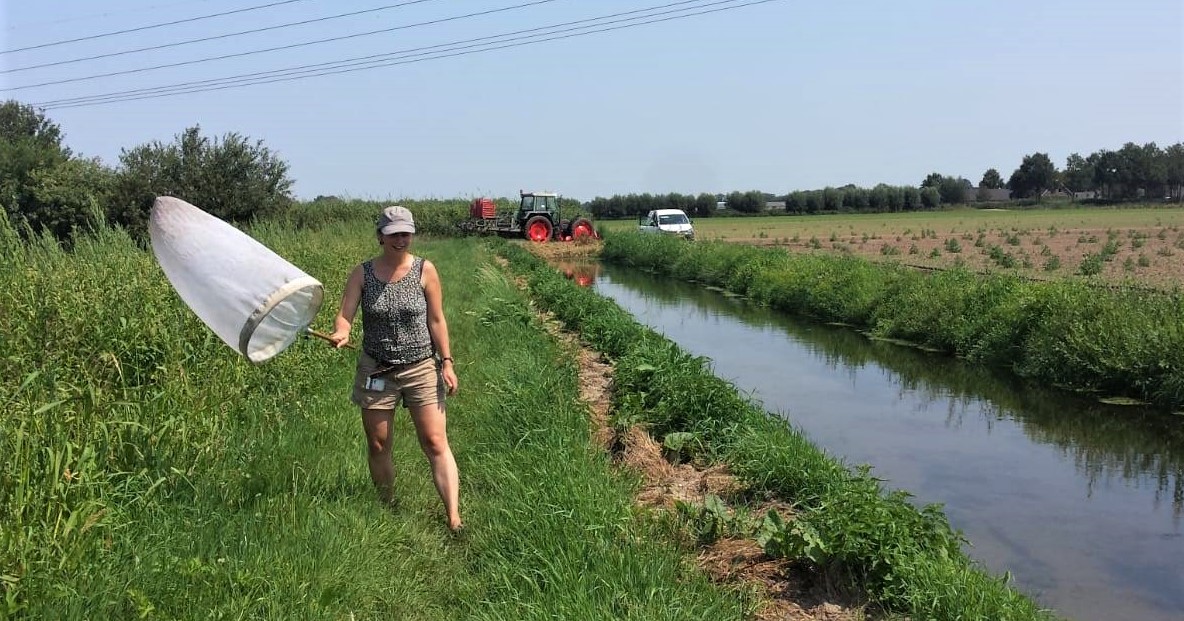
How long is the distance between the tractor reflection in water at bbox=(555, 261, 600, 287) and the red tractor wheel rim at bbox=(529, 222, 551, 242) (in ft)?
6.74

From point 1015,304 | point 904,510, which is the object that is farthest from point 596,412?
point 1015,304

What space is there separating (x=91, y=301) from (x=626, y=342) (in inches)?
239

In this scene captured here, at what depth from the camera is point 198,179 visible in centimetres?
3055

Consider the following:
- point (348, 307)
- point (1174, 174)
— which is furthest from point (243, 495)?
point (1174, 174)

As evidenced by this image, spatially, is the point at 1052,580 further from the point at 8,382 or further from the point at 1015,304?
the point at 1015,304

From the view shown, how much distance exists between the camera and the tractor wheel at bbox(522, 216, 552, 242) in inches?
1444

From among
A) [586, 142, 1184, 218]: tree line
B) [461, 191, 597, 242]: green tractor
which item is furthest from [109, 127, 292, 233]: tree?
[586, 142, 1184, 218]: tree line

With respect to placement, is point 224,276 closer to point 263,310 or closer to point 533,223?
point 263,310

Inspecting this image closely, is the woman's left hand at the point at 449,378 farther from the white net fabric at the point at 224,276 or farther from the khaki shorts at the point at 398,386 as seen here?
the white net fabric at the point at 224,276

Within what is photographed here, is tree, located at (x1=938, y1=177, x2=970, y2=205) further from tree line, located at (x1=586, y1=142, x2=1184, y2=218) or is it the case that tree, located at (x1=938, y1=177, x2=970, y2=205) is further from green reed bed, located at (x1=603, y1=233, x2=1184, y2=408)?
green reed bed, located at (x1=603, y1=233, x2=1184, y2=408)

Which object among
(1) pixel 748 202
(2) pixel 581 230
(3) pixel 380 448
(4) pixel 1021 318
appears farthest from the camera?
(1) pixel 748 202

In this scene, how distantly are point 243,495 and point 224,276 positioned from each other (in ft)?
4.12

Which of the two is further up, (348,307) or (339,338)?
(348,307)

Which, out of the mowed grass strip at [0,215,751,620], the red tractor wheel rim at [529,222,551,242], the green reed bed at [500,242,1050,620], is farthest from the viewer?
the red tractor wheel rim at [529,222,551,242]
